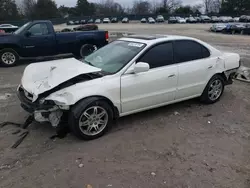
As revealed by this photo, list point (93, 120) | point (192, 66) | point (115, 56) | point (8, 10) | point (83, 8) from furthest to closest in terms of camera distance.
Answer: point (83, 8) → point (8, 10) → point (192, 66) → point (115, 56) → point (93, 120)

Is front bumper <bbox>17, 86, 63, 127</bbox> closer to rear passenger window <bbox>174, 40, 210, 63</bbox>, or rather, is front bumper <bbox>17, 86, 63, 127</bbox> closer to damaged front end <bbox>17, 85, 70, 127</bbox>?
damaged front end <bbox>17, 85, 70, 127</bbox>

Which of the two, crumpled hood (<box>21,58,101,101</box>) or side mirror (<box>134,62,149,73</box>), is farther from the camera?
side mirror (<box>134,62,149,73</box>)

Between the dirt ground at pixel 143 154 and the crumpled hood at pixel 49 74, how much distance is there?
31.2 inches

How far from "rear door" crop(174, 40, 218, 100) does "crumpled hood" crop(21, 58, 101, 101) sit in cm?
165

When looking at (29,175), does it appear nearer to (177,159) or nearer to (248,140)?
(177,159)

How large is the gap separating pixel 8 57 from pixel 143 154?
819cm

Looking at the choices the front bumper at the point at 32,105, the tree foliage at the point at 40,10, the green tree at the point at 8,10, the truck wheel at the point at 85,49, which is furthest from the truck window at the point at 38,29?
the tree foliage at the point at 40,10

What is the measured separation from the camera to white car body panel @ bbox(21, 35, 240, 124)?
3947 mm

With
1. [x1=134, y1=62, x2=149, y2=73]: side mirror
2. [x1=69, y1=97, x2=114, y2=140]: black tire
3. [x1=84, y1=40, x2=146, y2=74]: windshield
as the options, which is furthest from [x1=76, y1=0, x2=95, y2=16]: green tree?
[x1=69, y1=97, x2=114, y2=140]: black tire

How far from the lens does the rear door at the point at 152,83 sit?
4.33 meters

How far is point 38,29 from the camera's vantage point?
1022cm

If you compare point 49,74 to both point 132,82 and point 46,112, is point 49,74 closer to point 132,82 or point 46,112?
point 46,112

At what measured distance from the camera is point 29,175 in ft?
10.7

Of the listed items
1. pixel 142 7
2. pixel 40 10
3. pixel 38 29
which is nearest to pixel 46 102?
pixel 38 29
